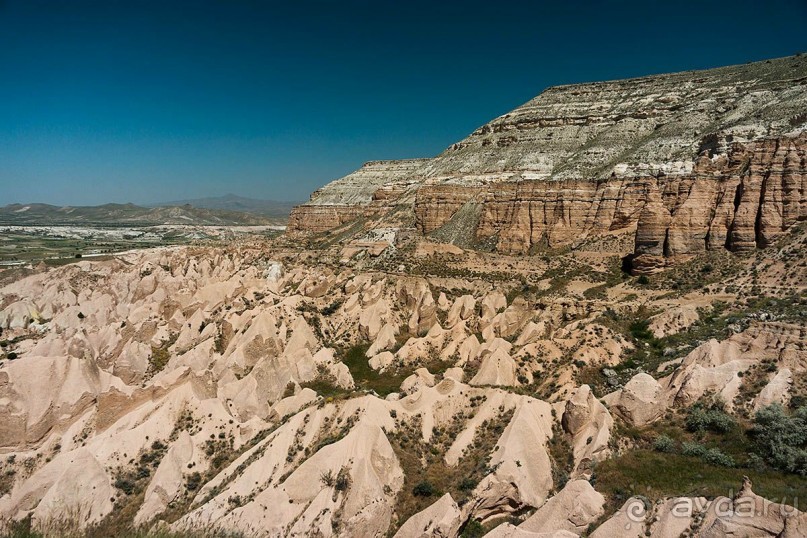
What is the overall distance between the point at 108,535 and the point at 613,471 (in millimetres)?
15885

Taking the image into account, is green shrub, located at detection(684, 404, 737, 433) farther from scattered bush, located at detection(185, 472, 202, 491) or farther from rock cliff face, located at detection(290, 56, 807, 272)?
rock cliff face, located at detection(290, 56, 807, 272)

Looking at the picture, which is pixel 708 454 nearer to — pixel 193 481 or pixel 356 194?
pixel 193 481

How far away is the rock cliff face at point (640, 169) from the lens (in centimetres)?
3719

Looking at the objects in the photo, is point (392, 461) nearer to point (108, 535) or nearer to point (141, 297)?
point (108, 535)

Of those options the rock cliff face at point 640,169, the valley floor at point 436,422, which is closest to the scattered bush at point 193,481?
the valley floor at point 436,422

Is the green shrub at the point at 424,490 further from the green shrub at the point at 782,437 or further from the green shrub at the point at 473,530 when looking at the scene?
the green shrub at the point at 782,437

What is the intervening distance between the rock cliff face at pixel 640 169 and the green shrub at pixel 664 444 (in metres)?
25.9

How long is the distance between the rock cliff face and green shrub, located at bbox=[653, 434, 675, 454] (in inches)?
1021

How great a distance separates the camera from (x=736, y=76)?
62188mm

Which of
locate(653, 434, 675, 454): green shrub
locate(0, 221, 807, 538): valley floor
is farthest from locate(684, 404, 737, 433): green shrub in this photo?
locate(653, 434, 675, 454): green shrub

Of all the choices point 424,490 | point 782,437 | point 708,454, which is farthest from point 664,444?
point 424,490

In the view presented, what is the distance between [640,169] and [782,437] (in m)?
43.1

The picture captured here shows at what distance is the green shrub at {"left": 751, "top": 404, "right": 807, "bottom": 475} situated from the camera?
12.9 meters

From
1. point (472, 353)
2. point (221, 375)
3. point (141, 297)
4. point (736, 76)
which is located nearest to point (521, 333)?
point (472, 353)
